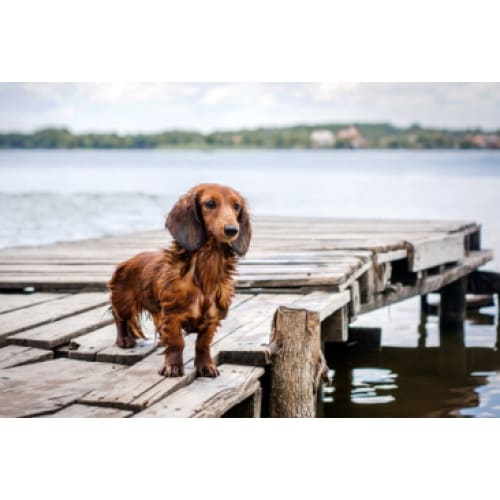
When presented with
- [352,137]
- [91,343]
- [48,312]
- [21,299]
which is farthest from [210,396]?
[352,137]

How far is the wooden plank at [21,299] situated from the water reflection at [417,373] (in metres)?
2.15

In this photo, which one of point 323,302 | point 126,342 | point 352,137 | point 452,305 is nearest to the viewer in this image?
point 126,342

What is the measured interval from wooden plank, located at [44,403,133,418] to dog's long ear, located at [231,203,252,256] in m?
0.71

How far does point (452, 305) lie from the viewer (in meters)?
9.08

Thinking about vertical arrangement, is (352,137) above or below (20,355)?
above

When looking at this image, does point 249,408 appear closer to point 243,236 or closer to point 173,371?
point 173,371

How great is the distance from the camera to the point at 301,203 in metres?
13.9

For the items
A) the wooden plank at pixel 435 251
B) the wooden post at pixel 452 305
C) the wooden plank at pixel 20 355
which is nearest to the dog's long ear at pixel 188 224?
the wooden plank at pixel 20 355

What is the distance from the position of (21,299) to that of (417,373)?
3.81 meters

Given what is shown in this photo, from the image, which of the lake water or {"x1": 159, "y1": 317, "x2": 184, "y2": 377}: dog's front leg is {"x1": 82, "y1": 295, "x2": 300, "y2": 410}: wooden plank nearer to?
{"x1": 159, "y1": 317, "x2": 184, "y2": 377}: dog's front leg

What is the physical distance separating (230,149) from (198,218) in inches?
203

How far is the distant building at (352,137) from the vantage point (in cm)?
823

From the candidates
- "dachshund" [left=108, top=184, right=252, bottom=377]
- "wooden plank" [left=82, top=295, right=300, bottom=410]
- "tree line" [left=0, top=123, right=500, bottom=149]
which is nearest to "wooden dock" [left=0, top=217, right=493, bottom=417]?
"wooden plank" [left=82, top=295, right=300, bottom=410]
